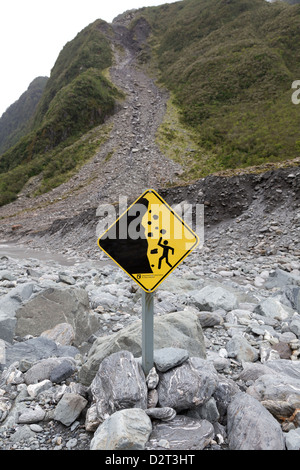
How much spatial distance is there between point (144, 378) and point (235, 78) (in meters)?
50.9

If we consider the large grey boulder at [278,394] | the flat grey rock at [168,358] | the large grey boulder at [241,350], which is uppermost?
the flat grey rock at [168,358]

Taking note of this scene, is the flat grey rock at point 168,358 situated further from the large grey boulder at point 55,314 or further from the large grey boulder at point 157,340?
the large grey boulder at point 55,314

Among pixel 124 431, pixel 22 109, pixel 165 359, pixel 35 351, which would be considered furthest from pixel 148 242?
pixel 22 109

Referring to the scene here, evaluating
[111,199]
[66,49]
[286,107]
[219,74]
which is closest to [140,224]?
[111,199]

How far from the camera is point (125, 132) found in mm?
39406

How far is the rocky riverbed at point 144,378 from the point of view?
→ 2242mm

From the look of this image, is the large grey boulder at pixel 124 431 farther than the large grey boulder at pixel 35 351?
No

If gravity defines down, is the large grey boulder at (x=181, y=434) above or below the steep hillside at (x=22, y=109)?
below

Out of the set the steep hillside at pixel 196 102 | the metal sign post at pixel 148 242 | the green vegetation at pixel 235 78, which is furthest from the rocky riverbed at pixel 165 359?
the green vegetation at pixel 235 78

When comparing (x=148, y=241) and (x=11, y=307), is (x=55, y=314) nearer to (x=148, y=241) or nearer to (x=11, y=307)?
(x=11, y=307)

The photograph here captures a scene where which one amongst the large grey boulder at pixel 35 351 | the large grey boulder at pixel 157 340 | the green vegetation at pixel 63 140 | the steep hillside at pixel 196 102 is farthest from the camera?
the green vegetation at pixel 63 140

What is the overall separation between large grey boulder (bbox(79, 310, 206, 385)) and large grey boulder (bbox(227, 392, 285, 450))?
1170mm

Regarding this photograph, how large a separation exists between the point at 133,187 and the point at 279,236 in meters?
18.0

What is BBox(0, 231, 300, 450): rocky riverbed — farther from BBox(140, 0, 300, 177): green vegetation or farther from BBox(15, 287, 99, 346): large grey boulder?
BBox(140, 0, 300, 177): green vegetation
